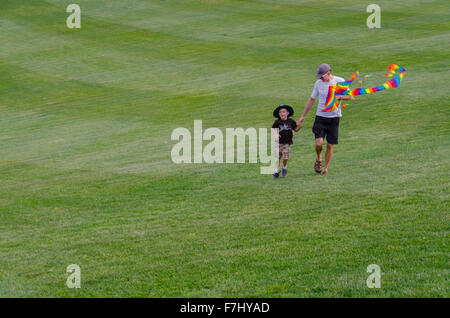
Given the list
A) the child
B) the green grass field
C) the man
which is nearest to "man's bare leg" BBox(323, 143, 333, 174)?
the man

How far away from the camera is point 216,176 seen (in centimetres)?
1504

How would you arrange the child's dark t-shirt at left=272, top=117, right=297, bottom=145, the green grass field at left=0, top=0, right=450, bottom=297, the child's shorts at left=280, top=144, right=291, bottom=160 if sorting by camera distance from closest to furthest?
the green grass field at left=0, top=0, right=450, bottom=297, the child's dark t-shirt at left=272, top=117, right=297, bottom=145, the child's shorts at left=280, top=144, right=291, bottom=160

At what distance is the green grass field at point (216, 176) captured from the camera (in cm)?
847

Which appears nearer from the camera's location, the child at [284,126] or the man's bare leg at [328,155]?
the child at [284,126]

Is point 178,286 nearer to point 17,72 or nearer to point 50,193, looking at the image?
point 50,193

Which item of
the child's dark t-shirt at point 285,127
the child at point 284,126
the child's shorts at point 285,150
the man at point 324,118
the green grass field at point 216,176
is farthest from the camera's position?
the child's shorts at point 285,150

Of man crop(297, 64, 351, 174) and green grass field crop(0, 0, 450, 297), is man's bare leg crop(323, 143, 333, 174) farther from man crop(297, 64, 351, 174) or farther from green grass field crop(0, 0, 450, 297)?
green grass field crop(0, 0, 450, 297)

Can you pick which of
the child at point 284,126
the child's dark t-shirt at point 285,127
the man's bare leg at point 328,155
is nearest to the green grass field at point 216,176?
the man's bare leg at point 328,155

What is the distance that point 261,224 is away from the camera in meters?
10.6

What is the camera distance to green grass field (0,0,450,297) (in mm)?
8469

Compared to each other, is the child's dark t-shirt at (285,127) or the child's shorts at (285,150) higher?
the child's dark t-shirt at (285,127)

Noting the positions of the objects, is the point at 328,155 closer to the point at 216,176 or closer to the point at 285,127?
the point at 285,127

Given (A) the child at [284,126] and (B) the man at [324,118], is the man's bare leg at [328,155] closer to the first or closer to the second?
(B) the man at [324,118]
